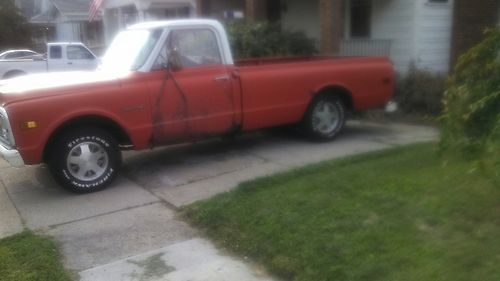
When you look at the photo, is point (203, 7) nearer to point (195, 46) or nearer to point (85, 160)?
point (195, 46)

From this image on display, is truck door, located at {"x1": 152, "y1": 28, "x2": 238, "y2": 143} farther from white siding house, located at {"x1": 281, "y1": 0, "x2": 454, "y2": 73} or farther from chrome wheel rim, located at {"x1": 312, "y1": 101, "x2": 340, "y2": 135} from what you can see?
white siding house, located at {"x1": 281, "y1": 0, "x2": 454, "y2": 73}

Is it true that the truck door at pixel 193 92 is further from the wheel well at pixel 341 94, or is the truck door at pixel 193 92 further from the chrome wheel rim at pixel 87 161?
the wheel well at pixel 341 94

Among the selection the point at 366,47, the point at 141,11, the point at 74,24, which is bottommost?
the point at 366,47

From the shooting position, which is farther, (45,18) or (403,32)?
(45,18)

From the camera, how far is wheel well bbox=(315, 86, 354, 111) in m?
8.31

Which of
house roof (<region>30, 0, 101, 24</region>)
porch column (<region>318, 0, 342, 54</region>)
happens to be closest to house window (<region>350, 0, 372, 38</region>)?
porch column (<region>318, 0, 342, 54</region>)

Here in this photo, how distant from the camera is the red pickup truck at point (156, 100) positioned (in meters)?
6.12

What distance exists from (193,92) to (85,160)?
1.53m

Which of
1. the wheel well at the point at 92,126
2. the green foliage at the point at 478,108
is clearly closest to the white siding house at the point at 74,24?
the wheel well at the point at 92,126

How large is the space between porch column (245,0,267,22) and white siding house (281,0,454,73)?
7.09ft

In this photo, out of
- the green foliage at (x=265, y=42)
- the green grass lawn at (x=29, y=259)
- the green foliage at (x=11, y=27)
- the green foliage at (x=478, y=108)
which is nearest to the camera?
the green grass lawn at (x=29, y=259)

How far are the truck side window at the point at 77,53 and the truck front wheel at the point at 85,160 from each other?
1473cm

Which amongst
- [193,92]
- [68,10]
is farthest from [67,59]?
[68,10]

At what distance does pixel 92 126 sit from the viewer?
6512 millimetres
